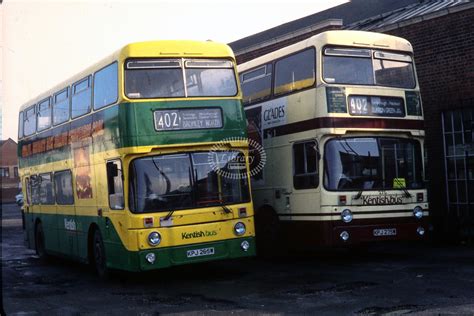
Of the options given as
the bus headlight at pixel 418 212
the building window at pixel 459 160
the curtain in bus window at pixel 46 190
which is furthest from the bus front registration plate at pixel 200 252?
the building window at pixel 459 160

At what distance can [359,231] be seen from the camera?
13.1 m

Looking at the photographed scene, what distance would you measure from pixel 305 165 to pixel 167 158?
3.19 meters

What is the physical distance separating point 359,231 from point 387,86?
281 cm

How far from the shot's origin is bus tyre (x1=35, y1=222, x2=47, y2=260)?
17420 mm

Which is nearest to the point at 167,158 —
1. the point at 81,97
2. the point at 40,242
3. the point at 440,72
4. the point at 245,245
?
the point at 245,245

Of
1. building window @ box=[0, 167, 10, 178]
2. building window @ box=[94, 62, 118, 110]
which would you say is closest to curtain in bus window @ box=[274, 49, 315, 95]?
building window @ box=[94, 62, 118, 110]

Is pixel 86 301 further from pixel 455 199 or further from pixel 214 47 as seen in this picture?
pixel 455 199

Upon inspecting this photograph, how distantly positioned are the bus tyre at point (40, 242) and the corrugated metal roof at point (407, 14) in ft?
33.0

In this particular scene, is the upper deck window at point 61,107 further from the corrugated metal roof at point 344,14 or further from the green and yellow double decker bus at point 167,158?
the corrugated metal roof at point 344,14

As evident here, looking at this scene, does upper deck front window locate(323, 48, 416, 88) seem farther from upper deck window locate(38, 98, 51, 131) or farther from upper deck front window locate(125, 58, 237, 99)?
upper deck window locate(38, 98, 51, 131)

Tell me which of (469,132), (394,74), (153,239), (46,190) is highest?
(394,74)

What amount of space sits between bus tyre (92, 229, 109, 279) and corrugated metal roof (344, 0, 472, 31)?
9654mm

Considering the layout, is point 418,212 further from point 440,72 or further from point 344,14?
point 344,14

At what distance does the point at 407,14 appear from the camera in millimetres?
19797
